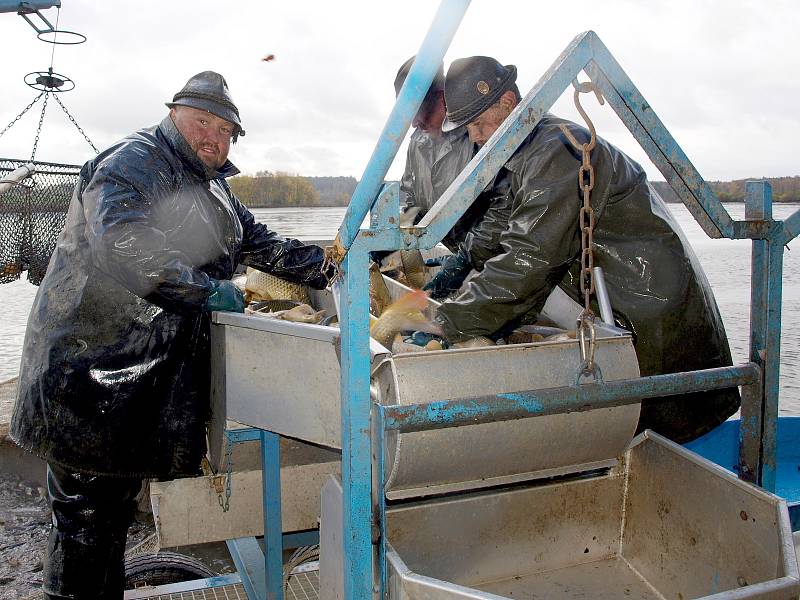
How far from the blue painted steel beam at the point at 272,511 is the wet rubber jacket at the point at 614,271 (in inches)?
37.2

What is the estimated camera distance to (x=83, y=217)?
8.70 ft

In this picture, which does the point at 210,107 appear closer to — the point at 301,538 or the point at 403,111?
the point at 403,111

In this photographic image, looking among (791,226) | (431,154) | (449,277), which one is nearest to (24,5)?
(431,154)

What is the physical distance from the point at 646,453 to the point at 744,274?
11.9m

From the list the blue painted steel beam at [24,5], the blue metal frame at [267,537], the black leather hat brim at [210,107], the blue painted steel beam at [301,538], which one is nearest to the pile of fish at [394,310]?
the blue metal frame at [267,537]

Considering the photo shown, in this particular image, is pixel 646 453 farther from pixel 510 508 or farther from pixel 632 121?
pixel 632 121

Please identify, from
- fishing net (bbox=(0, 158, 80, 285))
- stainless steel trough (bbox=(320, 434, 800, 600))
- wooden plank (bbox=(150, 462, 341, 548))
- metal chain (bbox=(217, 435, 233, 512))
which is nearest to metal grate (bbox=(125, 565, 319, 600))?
wooden plank (bbox=(150, 462, 341, 548))

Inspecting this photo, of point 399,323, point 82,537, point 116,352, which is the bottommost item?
point 82,537

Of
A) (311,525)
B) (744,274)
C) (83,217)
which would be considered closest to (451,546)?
(311,525)

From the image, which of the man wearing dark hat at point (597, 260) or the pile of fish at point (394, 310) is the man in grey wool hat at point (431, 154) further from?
the man wearing dark hat at point (597, 260)

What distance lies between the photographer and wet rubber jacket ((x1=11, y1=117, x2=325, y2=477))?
8.11 feet

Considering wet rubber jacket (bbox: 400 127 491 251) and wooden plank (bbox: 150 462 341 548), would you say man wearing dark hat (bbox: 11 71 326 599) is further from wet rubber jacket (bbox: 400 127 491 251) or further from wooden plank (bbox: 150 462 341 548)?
wet rubber jacket (bbox: 400 127 491 251)

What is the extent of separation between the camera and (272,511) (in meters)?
2.72

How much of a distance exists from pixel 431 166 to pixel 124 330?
7.74 feet
